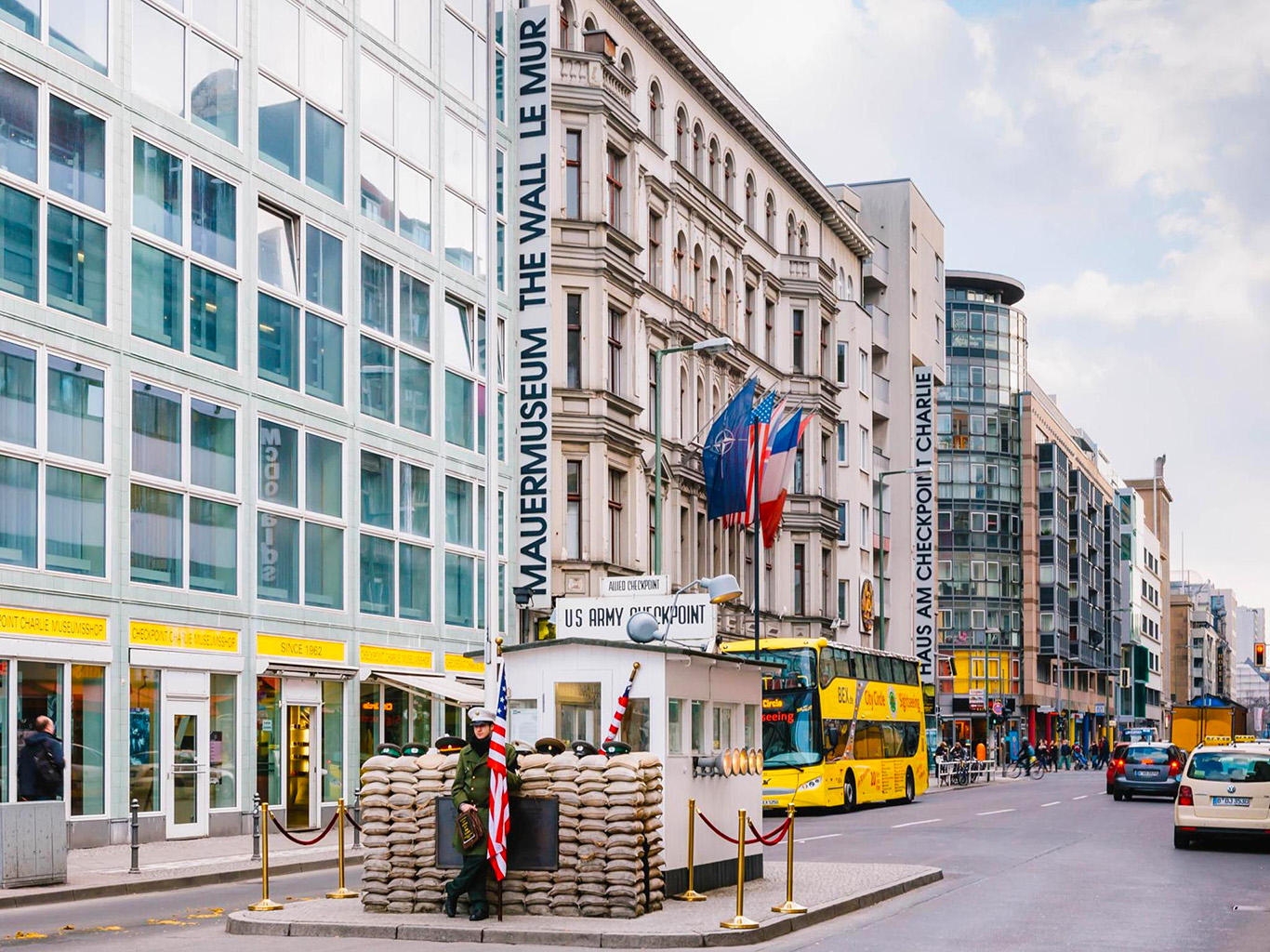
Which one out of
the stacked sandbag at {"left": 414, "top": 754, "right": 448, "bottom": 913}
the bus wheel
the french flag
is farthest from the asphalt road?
the french flag

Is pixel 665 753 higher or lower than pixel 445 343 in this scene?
lower

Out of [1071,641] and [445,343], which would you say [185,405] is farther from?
[1071,641]

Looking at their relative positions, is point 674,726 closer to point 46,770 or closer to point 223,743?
point 46,770

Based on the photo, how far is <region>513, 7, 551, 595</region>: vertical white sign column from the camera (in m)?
42.8

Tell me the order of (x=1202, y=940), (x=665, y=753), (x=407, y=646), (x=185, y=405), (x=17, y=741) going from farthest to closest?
1. (x=407, y=646)
2. (x=185, y=405)
3. (x=17, y=741)
4. (x=665, y=753)
5. (x=1202, y=940)

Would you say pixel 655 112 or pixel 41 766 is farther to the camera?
pixel 655 112

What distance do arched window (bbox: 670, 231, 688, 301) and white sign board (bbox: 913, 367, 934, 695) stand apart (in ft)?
81.2

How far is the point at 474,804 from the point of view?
1606 centimetres

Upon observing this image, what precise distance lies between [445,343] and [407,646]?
684 cm

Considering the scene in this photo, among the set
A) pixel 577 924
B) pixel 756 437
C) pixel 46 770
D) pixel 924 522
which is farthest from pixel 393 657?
pixel 924 522

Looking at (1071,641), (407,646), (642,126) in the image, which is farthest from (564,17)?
(1071,641)

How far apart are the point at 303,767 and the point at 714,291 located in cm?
2692

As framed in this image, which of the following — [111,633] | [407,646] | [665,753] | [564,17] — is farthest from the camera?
[564,17]

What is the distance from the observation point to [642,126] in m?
51.4
